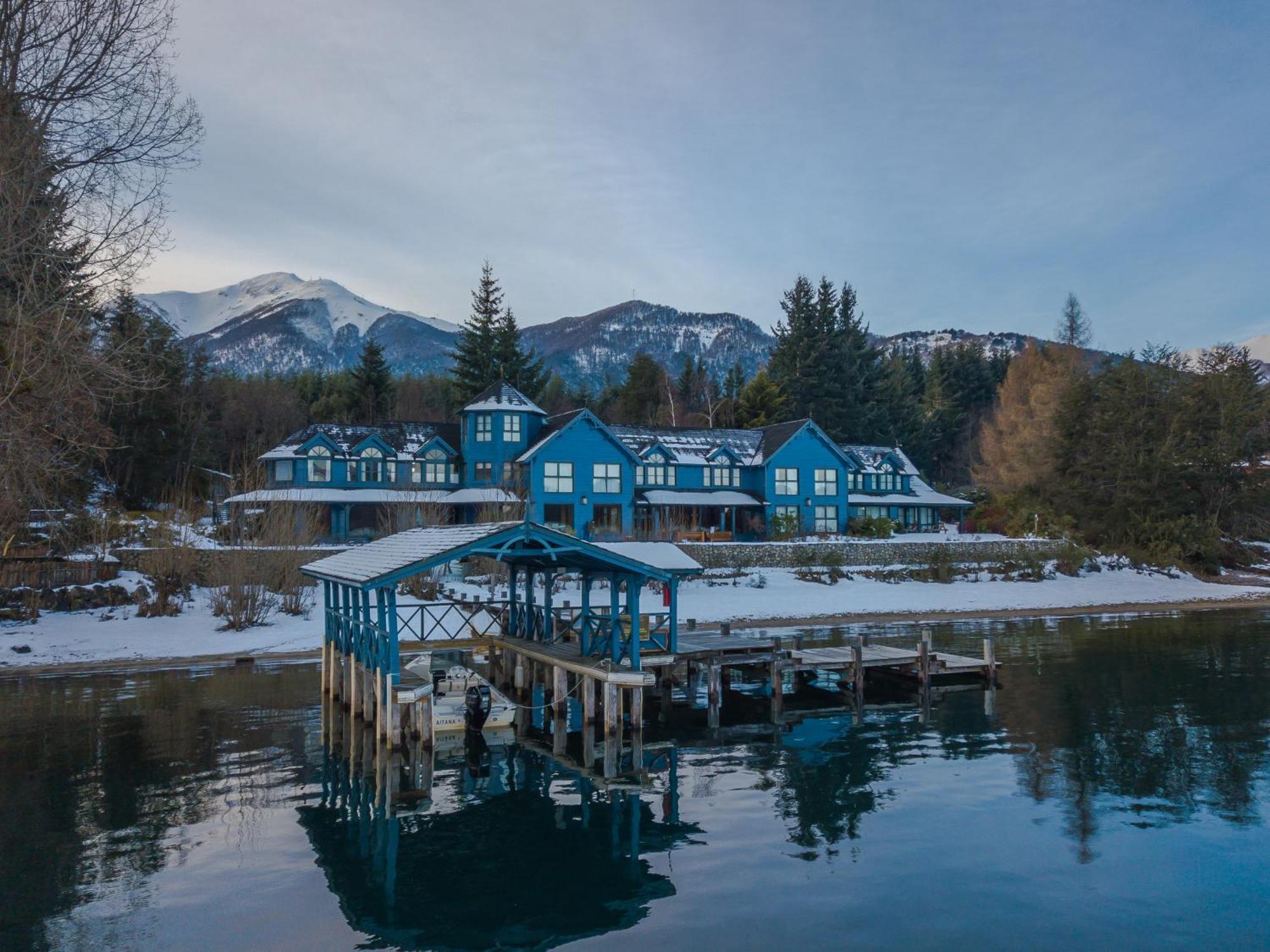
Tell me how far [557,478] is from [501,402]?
22.6 ft

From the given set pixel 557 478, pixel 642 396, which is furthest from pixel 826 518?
pixel 642 396

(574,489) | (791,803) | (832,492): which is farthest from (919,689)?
(832,492)

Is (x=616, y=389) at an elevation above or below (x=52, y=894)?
above

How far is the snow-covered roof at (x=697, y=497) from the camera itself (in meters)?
59.3

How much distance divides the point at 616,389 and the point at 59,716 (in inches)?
3209

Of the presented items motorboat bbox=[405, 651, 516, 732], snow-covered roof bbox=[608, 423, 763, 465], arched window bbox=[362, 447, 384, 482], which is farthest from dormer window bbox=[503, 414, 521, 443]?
motorboat bbox=[405, 651, 516, 732]

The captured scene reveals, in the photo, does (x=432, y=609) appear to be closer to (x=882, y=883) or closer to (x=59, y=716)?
(x=59, y=716)

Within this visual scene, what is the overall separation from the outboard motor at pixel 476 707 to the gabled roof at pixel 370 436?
126 ft

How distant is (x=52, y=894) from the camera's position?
492 inches

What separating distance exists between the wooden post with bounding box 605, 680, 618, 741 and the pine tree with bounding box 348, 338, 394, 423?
65.3 meters

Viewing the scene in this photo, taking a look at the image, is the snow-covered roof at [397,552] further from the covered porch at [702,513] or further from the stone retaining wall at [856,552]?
the covered porch at [702,513]

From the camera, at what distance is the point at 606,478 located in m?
58.4

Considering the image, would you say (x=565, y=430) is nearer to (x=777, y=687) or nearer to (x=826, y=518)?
(x=826, y=518)

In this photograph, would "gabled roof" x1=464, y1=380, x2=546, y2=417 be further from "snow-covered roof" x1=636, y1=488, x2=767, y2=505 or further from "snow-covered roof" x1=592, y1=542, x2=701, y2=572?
"snow-covered roof" x1=592, y1=542, x2=701, y2=572
